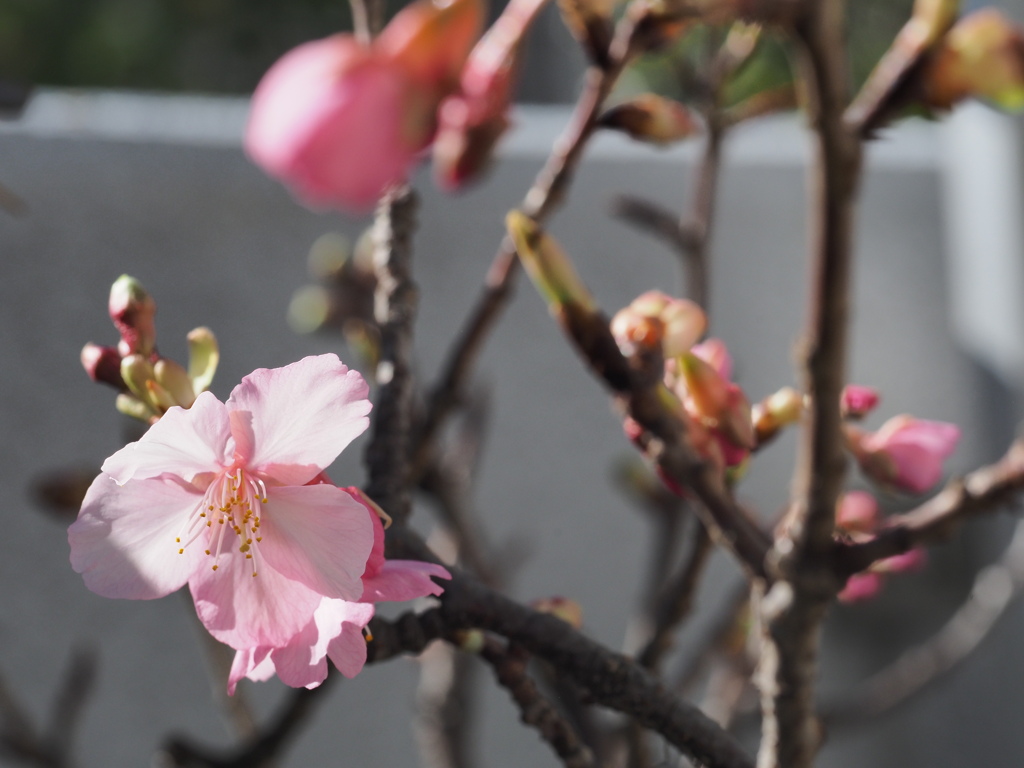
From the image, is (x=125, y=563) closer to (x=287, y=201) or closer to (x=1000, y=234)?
(x=287, y=201)

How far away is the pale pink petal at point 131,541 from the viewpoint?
30 cm

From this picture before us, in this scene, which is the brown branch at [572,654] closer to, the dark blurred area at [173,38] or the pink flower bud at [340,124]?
the pink flower bud at [340,124]

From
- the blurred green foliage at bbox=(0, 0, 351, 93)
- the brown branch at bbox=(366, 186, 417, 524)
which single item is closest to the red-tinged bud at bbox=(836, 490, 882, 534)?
the brown branch at bbox=(366, 186, 417, 524)

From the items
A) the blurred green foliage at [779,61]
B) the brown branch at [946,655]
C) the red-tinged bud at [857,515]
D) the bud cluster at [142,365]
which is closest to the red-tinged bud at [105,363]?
the bud cluster at [142,365]

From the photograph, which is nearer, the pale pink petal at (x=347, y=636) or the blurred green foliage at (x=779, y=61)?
the pale pink petal at (x=347, y=636)

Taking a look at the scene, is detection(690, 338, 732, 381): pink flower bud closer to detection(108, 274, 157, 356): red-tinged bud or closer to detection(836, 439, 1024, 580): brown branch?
detection(836, 439, 1024, 580): brown branch

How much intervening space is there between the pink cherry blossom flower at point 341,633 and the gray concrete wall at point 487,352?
0.92 metres

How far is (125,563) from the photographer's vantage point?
0.31 m

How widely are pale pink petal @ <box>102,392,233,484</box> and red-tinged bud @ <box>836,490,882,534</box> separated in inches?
11.5

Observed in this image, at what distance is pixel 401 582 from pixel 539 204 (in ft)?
0.79

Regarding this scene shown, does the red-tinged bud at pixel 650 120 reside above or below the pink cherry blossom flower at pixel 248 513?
above

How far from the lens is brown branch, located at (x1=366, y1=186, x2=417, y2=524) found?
40 cm

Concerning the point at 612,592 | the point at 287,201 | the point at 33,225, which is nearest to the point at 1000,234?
the point at 612,592

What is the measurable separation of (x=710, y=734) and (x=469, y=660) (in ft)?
1.68
